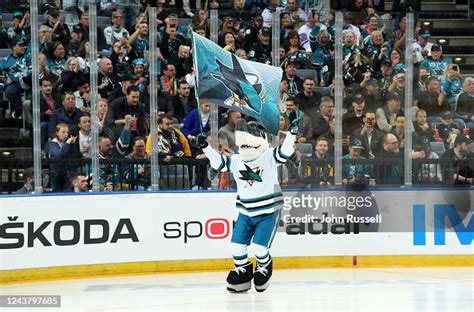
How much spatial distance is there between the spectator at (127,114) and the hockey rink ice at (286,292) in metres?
1.44

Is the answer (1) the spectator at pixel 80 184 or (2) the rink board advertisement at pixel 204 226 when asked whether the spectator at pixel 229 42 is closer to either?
(2) the rink board advertisement at pixel 204 226

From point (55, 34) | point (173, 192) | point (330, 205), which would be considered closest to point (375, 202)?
point (330, 205)

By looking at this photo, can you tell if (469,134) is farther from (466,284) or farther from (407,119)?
(466,284)

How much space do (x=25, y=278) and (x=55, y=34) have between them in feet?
7.76

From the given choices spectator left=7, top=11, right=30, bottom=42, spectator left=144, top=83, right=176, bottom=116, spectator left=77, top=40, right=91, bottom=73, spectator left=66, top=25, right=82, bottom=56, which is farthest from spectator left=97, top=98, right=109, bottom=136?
spectator left=7, top=11, right=30, bottom=42

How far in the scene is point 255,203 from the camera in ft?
31.6

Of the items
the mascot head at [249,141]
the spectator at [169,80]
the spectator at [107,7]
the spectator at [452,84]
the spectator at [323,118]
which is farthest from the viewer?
the spectator at [452,84]

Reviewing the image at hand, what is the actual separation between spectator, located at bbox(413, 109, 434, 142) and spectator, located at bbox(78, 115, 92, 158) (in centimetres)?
348

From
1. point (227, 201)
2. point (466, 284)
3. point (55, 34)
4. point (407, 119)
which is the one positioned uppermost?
point (55, 34)

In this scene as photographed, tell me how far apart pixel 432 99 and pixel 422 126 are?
0.33m

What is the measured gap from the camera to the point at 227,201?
11234 millimetres

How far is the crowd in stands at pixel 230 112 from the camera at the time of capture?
1055cm

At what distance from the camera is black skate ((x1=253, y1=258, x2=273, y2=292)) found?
31.6 ft

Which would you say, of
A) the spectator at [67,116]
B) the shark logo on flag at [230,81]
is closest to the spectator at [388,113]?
the shark logo on flag at [230,81]
